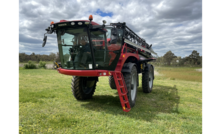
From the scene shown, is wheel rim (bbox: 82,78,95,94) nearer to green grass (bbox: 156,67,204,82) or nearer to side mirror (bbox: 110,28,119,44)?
side mirror (bbox: 110,28,119,44)

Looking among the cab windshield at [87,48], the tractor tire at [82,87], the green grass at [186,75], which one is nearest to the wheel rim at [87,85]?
the tractor tire at [82,87]

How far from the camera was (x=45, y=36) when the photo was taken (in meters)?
4.98

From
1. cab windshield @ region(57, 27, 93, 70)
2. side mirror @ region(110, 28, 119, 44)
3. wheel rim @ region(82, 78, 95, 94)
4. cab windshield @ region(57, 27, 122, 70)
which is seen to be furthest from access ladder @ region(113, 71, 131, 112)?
wheel rim @ region(82, 78, 95, 94)

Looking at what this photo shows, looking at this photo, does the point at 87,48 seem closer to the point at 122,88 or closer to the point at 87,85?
the point at 122,88

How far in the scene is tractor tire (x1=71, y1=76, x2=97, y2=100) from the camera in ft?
19.2

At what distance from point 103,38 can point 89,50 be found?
62 centimetres

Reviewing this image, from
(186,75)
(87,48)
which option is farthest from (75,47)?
(186,75)

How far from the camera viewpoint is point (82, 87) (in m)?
6.12

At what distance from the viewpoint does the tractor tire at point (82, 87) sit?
5.85 metres

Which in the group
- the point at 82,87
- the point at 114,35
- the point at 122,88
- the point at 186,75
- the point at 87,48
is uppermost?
the point at 114,35

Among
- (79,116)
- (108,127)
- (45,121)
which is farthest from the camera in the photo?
(79,116)

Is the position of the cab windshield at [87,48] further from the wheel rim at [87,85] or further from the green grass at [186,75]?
the green grass at [186,75]
